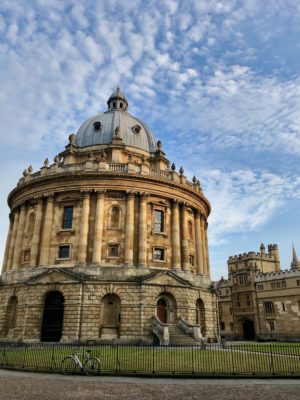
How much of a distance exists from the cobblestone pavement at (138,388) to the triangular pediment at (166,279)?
60.4 ft

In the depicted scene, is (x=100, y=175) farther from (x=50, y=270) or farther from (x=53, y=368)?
(x=53, y=368)

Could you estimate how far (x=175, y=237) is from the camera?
124ft

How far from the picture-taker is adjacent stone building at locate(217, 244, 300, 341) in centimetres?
5609

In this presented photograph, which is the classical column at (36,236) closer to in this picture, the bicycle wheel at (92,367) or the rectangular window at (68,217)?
the rectangular window at (68,217)

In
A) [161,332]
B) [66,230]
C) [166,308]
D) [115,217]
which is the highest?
[115,217]

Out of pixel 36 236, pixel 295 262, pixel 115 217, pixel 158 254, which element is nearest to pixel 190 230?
pixel 158 254

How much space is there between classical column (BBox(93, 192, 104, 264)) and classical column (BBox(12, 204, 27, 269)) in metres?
9.63

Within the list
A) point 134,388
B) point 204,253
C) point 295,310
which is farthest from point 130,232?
point 295,310

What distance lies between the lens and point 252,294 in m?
63.9

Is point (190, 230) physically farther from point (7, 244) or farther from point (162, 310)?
point (7, 244)

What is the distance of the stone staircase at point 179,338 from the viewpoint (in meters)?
29.4

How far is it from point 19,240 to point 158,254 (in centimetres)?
1533

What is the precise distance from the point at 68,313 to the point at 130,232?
9501mm

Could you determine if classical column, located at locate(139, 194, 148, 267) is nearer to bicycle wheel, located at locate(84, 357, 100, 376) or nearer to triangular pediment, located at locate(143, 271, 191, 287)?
triangular pediment, located at locate(143, 271, 191, 287)
